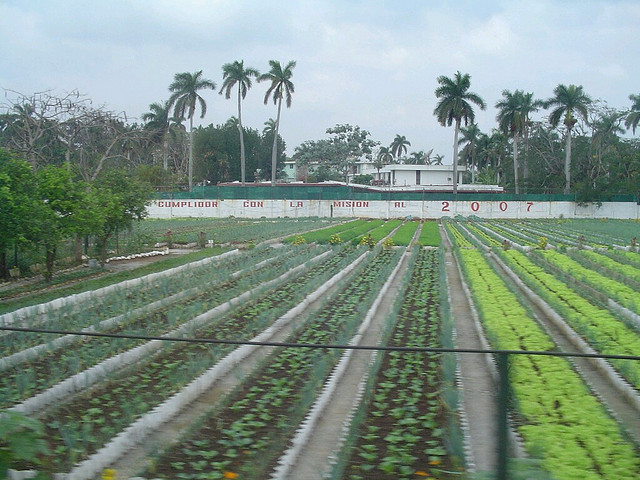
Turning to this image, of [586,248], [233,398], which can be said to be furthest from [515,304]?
[586,248]

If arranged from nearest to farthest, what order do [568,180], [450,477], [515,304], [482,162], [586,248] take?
[450,477]
[515,304]
[586,248]
[568,180]
[482,162]

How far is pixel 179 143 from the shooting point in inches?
3155

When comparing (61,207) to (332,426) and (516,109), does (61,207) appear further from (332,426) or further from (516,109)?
(516,109)

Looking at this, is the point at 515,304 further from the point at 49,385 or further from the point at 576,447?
the point at 49,385

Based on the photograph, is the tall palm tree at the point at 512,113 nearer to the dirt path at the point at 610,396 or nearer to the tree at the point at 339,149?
the tree at the point at 339,149

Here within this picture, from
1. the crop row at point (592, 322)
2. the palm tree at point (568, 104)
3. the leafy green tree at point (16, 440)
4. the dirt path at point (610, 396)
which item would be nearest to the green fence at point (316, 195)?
the palm tree at point (568, 104)

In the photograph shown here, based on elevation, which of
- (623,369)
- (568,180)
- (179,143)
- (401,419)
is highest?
(179,143)

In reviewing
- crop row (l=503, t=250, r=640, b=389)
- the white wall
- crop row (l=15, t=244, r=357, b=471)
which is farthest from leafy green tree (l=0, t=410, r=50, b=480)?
the white wall

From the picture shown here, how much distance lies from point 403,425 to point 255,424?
1378 mm

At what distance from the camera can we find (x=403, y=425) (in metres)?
5.61

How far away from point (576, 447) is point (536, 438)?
273 millimetres

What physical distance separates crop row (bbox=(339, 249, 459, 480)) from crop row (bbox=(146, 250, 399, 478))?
0.57 m

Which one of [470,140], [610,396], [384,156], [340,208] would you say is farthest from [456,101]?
[384,156]

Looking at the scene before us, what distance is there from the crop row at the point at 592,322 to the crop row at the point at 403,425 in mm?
1551
